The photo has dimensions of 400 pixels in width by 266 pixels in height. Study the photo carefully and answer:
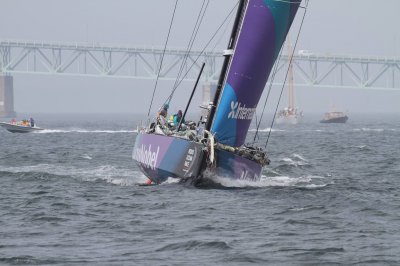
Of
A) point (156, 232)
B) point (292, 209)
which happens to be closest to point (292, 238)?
point (156, 232)

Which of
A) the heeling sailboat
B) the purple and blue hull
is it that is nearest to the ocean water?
the purple and blue hull

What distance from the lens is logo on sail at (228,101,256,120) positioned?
59.9 feet

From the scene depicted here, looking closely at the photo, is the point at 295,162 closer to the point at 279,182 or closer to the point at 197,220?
the point at 279,182

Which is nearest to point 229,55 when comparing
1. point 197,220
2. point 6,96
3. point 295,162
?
point 197,220

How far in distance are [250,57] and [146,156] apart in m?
3.06

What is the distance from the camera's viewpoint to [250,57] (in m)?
18.0

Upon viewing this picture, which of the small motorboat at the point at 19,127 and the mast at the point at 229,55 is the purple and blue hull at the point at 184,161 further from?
the small motorboat at the point at 19,127

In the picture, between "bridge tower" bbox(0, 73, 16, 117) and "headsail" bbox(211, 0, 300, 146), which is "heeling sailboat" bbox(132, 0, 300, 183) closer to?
"headsail" bbox(211, 0, 300, 146)

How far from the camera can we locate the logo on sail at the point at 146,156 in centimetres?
1842

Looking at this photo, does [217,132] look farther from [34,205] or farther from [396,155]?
[396,155]

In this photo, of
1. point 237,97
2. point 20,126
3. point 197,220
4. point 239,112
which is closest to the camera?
point 197,220

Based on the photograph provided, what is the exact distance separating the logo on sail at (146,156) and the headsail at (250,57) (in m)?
1.36

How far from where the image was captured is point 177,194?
1692cm

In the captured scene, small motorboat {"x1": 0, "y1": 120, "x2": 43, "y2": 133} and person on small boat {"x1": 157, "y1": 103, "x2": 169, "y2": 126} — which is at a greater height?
person on small boat {"x1": 157, "y1": 103, "x2": 169, "y2": 126}
